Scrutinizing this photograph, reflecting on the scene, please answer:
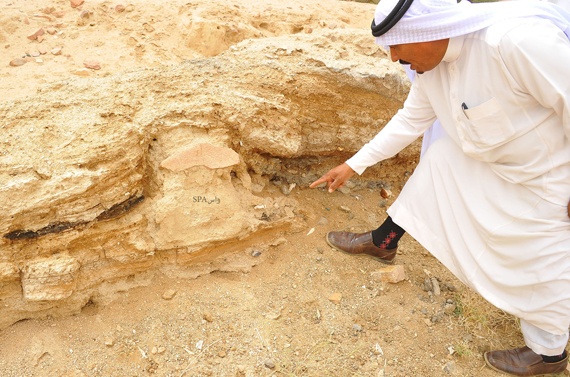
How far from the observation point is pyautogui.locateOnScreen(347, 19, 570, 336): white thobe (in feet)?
5.94

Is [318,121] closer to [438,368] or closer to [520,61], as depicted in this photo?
[520,61]

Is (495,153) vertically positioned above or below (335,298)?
above

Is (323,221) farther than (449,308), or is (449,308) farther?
(323,221)

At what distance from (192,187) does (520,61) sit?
5.07ft

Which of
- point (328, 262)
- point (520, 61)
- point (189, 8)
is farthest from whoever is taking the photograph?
point (189, 8)

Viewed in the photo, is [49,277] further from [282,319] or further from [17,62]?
[17,62]

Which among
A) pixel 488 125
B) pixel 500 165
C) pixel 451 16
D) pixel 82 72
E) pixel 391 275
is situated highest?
pixel 451 16

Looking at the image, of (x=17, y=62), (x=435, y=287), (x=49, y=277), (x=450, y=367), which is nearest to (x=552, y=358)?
(x=450, y=367)

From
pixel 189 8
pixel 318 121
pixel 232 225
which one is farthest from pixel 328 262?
pixel 189 8

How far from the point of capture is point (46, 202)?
204 centimetres

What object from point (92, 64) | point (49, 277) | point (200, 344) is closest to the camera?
point (49, 277)

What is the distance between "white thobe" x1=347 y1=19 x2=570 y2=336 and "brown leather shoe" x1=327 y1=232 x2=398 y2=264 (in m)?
0.31

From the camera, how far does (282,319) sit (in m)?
2.41

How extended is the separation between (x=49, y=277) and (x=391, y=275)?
1.75 meters
